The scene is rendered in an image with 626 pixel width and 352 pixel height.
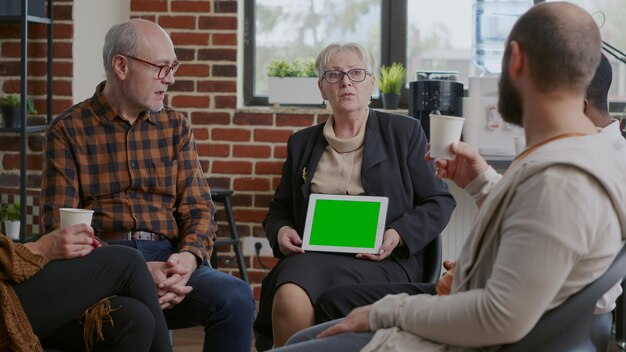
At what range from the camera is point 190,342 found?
3.94 meters

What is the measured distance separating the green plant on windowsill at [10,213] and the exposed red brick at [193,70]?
3.39 feet

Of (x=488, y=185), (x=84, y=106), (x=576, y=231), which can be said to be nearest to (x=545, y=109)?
(x=576, y=231)

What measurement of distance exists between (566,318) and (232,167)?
3.16 meters

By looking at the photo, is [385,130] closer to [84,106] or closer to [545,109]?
[84,106]

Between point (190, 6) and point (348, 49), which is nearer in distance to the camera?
point (348, 49)

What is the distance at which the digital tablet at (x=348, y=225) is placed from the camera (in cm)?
277

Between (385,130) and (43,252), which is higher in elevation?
(385,130)

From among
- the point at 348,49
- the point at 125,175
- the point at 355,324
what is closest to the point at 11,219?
the point at 125,175

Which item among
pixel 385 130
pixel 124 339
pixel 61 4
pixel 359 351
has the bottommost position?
pixel 124 339

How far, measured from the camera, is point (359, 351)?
5.32 ft

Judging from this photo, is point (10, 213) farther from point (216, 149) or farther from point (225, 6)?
point (225, 6)

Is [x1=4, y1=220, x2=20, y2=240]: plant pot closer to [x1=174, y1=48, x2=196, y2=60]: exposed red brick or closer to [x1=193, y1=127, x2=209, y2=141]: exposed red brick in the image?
[x1=193, y1=127, x2=209, y2=141]: exposed red brick

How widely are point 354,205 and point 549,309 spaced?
4.35ft

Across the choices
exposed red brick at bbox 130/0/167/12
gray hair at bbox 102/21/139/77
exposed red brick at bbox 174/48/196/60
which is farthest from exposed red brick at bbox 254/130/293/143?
gray hair at bbox 102/21/139/77
